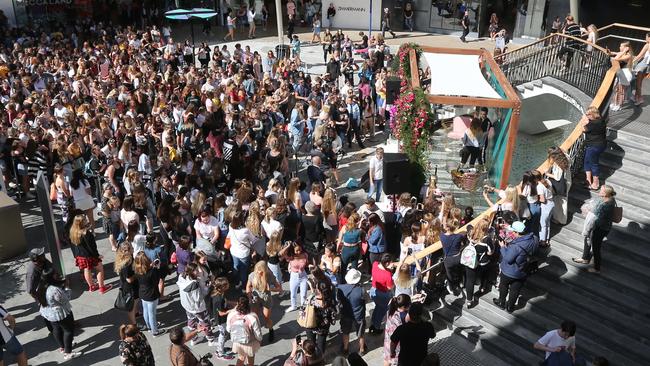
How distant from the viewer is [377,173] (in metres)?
11.8

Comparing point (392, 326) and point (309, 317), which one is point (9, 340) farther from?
point (392, 326)

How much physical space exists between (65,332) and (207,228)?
2.38 metres

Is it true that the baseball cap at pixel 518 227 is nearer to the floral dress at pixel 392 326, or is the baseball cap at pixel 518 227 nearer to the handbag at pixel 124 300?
the floral dress at pixel 392 326

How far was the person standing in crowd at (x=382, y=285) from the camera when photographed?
799 cm

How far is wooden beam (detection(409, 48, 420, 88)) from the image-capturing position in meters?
12.0

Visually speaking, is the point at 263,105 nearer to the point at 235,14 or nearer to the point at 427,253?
the point at 427,253

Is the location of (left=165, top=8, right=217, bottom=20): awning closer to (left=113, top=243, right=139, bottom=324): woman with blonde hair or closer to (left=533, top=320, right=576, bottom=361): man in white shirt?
(left=113, top=243, right=139, bottom=324): woman with blonde hair

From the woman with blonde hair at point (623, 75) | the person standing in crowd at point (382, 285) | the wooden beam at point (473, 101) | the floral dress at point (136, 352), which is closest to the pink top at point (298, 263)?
the person standing in crowd at point (382, 285)

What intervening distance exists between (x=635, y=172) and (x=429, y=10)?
20.8m

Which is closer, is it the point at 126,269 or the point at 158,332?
the point at 126,269

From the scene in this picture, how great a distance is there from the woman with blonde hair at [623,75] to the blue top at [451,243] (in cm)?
592

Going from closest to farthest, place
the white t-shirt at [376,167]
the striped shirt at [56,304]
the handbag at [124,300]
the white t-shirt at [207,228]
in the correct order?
the striped shirt at [56,304], the handbag at [124,300], the white t-shirt at [207,228], the white t-shirt at [376,167]

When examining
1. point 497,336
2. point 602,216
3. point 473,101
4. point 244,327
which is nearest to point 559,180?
point 602,216

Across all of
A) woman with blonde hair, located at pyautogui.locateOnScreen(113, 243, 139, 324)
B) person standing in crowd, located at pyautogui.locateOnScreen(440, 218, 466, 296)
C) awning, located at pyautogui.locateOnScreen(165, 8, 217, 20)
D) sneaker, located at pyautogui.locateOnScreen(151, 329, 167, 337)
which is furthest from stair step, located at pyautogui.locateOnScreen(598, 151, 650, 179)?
awning, located at pyautogui.locateOnScreen(165, 8, 217, 20)
